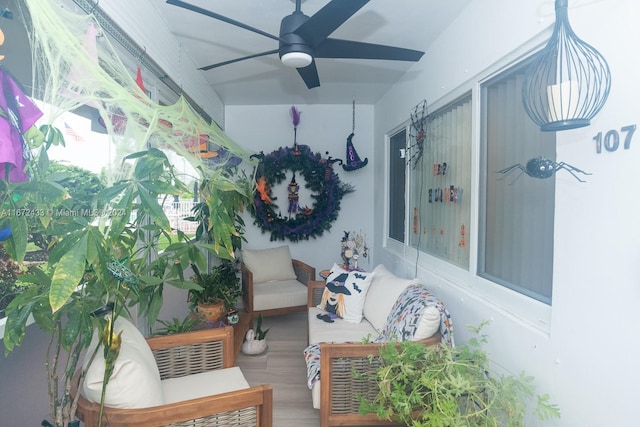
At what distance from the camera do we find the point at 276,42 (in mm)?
2697

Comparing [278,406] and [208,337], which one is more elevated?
[208,337]

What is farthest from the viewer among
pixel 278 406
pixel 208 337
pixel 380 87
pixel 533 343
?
pixel 380 87

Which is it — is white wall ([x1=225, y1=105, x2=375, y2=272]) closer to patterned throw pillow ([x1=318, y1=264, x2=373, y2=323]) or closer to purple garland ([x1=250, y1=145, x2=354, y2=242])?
purple garland ([x1=250, y1=145, x2=354, y2=242])

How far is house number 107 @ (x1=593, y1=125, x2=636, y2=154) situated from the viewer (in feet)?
3.59

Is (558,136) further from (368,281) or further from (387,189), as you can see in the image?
(387,189)

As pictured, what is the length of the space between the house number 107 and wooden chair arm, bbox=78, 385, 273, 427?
4.98ft

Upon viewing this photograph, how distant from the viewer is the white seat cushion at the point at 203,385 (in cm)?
166

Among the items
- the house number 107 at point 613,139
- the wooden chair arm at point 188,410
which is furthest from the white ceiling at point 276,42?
the wooden chair arm at point 188,410

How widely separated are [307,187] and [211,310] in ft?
6.55

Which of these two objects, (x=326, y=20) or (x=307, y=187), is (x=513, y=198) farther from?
(x=307, y=187)

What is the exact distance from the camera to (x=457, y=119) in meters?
2.39

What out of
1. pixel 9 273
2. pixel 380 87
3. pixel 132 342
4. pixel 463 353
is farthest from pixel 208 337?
pixel 380 87

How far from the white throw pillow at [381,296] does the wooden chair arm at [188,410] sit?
1205 millimetres

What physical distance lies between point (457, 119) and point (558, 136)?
41.2 inches
